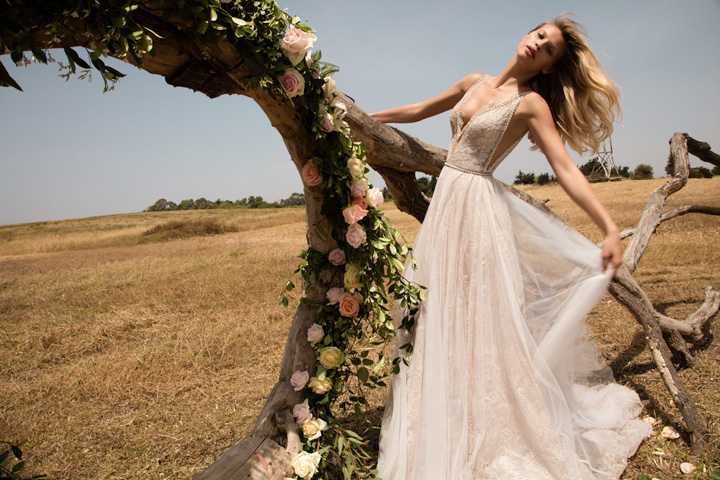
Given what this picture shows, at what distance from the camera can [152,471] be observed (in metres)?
3.30

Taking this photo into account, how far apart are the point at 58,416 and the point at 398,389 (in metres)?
3.49

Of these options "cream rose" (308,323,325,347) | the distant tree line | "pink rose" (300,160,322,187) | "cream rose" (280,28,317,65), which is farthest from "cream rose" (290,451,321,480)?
the distant tree line

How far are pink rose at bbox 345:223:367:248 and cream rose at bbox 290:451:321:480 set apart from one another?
4.59 feet

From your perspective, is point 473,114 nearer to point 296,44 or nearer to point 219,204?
point 296,44

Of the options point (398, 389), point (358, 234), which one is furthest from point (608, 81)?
point (398, 389)

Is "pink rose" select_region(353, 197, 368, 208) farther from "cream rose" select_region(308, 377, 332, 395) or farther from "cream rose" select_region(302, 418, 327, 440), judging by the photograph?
"cream rose" select_region(302, 418, 327, 440)

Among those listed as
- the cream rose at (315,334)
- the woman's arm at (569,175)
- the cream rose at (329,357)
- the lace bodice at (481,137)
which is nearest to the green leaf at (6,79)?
the cream rose at (315,334)

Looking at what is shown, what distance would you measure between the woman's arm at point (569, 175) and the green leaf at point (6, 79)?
9.31 ft

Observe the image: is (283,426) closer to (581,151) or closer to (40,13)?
(40,13)

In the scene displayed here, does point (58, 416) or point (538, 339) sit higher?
point (538, 339)

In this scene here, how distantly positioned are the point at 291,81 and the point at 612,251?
231cm

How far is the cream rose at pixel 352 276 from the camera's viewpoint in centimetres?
291

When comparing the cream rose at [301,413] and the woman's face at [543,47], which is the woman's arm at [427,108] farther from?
the cream rose at [301,413]

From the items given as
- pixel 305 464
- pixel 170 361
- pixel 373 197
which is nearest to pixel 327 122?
pixel 373 197
